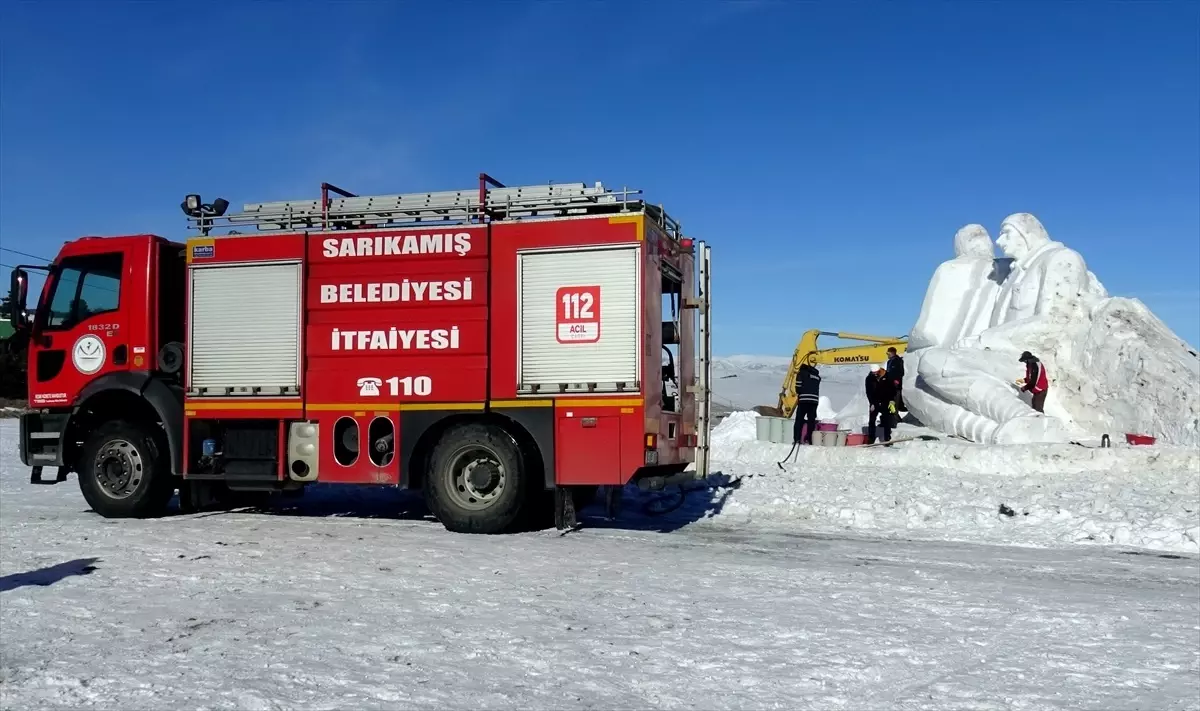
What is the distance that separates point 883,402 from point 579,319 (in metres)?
10.8

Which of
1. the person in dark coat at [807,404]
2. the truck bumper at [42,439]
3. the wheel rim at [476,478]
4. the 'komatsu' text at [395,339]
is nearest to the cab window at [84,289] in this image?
the truck bumper at [42,439]

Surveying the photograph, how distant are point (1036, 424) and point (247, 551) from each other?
46.5 ft

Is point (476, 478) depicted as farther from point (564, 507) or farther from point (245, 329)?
point (245, 329)

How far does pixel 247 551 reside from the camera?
8234 millimetres

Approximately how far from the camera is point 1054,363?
2009 centimetres

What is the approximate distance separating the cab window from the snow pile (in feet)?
23.8

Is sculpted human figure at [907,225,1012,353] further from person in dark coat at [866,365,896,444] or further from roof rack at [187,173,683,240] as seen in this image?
roof rack at [187,173,683,240]

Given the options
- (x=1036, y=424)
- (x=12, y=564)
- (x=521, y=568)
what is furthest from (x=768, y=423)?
(x=12, y=564)

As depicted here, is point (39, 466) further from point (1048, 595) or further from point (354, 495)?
point (1048, 595)

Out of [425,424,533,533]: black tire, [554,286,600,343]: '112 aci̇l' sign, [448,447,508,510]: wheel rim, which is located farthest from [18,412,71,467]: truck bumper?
[554,286,600,343]: '112 aci̇l' sign

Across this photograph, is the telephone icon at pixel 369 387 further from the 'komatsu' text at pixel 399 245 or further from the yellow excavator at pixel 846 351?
the yellow excavator at pixel 846 351

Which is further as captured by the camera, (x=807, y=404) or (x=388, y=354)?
(x=807, y=404)

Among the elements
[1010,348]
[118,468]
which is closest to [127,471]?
[118,468]

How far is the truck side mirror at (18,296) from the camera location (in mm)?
10461
